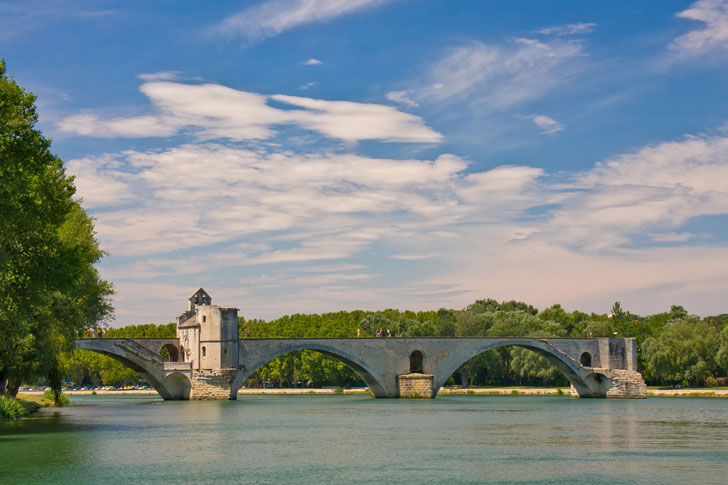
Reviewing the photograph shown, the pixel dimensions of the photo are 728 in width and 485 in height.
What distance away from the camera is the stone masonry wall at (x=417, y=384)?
6750cm

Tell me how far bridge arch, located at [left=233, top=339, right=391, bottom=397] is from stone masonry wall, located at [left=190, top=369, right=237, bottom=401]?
4.28 feet

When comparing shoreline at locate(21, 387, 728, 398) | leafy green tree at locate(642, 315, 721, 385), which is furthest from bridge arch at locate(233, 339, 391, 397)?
leafy green tree at locate(642, 315, 721, 385)

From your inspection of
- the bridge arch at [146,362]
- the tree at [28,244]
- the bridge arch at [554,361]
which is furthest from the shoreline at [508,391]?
the tree at [28,244]

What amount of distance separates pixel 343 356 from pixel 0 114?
42.6 metres

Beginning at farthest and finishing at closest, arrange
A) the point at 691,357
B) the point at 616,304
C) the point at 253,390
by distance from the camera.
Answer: the point at 616,304 → the point at 253,390 → the point at 691,357

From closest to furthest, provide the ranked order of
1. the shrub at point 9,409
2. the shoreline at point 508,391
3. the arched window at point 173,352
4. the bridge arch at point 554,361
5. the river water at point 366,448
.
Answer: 1. the river water at point 366,448
2. the shrub at point 9,409
3. the arched window at point 173,352
4. the bridge arch at point 554,361
5. the shoreline at point 508,391

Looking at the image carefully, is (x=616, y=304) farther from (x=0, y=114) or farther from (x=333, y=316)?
(x=0, y=114)

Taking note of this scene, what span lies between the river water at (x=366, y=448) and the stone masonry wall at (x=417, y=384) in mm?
19023

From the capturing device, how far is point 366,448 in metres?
30.1

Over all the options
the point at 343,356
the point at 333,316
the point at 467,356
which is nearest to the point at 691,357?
the point at 467,356

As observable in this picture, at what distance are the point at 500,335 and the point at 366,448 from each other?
6141 cm

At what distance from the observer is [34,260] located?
94.6ft

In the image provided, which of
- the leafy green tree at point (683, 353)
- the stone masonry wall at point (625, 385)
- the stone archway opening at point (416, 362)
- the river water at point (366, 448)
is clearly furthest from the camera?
the leafy green tree at point (683, 353)

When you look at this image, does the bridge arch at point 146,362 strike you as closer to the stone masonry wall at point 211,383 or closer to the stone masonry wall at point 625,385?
the stone masonry wall at point 211,383
